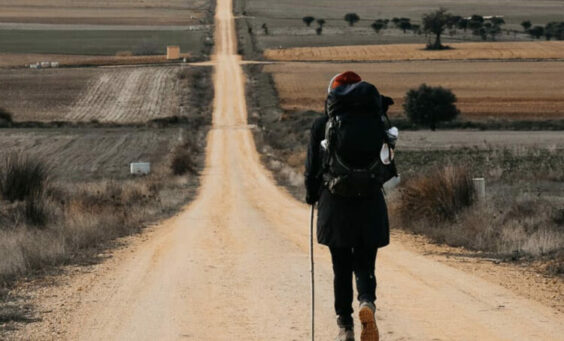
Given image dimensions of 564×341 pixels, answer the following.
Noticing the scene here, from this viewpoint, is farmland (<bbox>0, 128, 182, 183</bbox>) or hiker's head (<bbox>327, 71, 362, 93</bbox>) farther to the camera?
farmland (<bbox>0, 128, 182, 183</bbox>)

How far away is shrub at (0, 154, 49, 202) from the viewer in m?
20.2

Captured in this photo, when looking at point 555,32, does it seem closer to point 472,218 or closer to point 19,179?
point 19,179

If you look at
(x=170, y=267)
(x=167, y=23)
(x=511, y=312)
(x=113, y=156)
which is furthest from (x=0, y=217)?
(x=167, y=23)

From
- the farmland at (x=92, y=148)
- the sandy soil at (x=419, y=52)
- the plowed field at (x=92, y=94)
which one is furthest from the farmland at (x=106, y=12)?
the farmland at (x=92, y=148)

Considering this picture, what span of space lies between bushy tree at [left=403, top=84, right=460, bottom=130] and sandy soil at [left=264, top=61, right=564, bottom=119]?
3523 millimetres

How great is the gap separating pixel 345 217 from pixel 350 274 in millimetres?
604

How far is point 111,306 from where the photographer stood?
32.1ft

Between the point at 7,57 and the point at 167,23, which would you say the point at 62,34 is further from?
the point at 7,57

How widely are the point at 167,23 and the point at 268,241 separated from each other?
13257 cm

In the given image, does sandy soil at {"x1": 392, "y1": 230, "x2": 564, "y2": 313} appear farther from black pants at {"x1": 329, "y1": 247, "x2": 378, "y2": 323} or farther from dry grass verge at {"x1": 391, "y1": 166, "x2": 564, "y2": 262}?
black pants at {"x1": 329, "y1": 247, "x2": 378, "y2": 323}

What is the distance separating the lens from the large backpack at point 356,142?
6.96m

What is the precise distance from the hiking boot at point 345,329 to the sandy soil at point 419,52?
3881 inches

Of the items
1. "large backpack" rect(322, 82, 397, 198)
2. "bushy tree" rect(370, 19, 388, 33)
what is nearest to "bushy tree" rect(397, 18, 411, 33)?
"bushy tree" rect(370, 19, 388, 33)

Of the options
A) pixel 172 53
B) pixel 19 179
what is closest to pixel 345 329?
pixel 19 179
